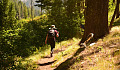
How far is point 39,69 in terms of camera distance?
599 cm

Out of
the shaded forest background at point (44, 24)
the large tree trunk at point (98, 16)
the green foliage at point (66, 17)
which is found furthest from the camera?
the green foliage at point (66, 17)

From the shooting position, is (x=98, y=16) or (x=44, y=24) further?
(x=44, y=24)

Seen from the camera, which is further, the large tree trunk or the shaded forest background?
the shaded forest background

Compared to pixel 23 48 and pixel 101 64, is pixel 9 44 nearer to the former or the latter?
pixel 23 48

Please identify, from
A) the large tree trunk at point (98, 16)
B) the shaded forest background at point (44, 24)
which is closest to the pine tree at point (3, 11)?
the shaded forest background at point (44, 24)

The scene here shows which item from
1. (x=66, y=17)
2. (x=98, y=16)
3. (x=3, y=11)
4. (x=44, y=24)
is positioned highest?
(x=3, y=11)

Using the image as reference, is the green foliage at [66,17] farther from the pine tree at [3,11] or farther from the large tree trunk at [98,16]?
the large tree trunk at [98,16]

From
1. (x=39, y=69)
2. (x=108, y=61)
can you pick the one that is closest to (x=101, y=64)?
(x=108, y=61)

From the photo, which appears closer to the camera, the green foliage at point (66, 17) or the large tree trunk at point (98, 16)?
the large tree trunk at point (98, 16)

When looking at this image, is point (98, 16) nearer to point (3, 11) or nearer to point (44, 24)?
point (44, 24)

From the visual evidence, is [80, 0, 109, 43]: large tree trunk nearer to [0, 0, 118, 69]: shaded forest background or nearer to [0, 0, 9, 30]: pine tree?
[0, 0, 118, 69]: shaded forest background

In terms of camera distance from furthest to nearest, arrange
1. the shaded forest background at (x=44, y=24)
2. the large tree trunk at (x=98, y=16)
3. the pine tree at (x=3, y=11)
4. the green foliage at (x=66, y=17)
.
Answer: the pine tree at (x=3, y=11), the green foliage at (x=66, y=17), the shaded forest background at (x=44, y=24), the large tree trunk at (x=98, y=16)

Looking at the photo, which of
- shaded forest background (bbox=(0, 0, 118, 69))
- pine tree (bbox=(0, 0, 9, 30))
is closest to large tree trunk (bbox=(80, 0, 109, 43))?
shaded forest background (bbox=(0, 0, 118, 69))

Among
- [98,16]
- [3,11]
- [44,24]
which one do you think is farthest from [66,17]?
[3,11]
